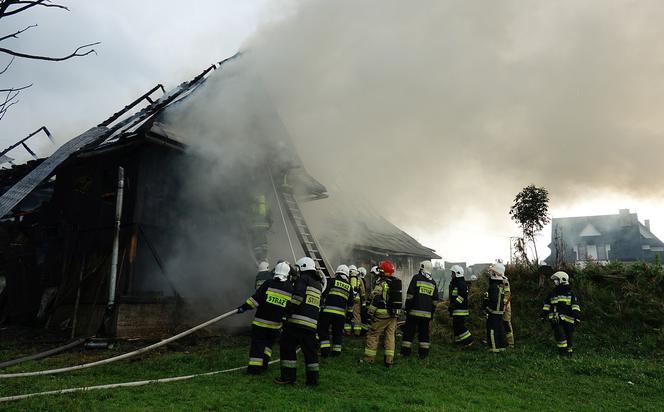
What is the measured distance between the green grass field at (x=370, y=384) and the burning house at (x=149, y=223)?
1.84 m

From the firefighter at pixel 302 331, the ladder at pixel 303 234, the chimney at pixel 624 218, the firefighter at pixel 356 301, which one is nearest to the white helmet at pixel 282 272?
the firefighter at pixel 302 331

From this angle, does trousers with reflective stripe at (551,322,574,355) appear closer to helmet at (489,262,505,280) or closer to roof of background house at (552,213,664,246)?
helmet at (489,262,505,280)

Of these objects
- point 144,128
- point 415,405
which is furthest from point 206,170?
point 415,405

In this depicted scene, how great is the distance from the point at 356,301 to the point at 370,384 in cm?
491

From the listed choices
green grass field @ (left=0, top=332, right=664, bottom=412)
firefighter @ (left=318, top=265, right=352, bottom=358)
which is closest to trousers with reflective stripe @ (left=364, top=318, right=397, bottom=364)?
green grass field @ (left=0, top=332, right=664, bottom=412)

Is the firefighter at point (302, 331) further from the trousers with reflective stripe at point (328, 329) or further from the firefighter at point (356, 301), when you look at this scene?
the firefighter at point (356, 301)

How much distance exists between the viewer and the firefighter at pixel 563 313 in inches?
383

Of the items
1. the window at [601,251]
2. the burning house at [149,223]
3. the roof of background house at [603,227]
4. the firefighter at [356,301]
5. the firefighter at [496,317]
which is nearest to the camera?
the firefighter at [496,317]

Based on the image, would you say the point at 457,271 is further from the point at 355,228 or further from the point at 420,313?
the point at 355,228

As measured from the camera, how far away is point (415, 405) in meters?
5.50

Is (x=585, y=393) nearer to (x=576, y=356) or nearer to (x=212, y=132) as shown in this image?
(x=576, y=356)

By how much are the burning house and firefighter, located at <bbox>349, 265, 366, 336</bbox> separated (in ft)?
4.94

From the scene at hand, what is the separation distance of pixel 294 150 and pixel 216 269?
4281mm

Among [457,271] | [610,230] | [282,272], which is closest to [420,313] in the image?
[457,271]
